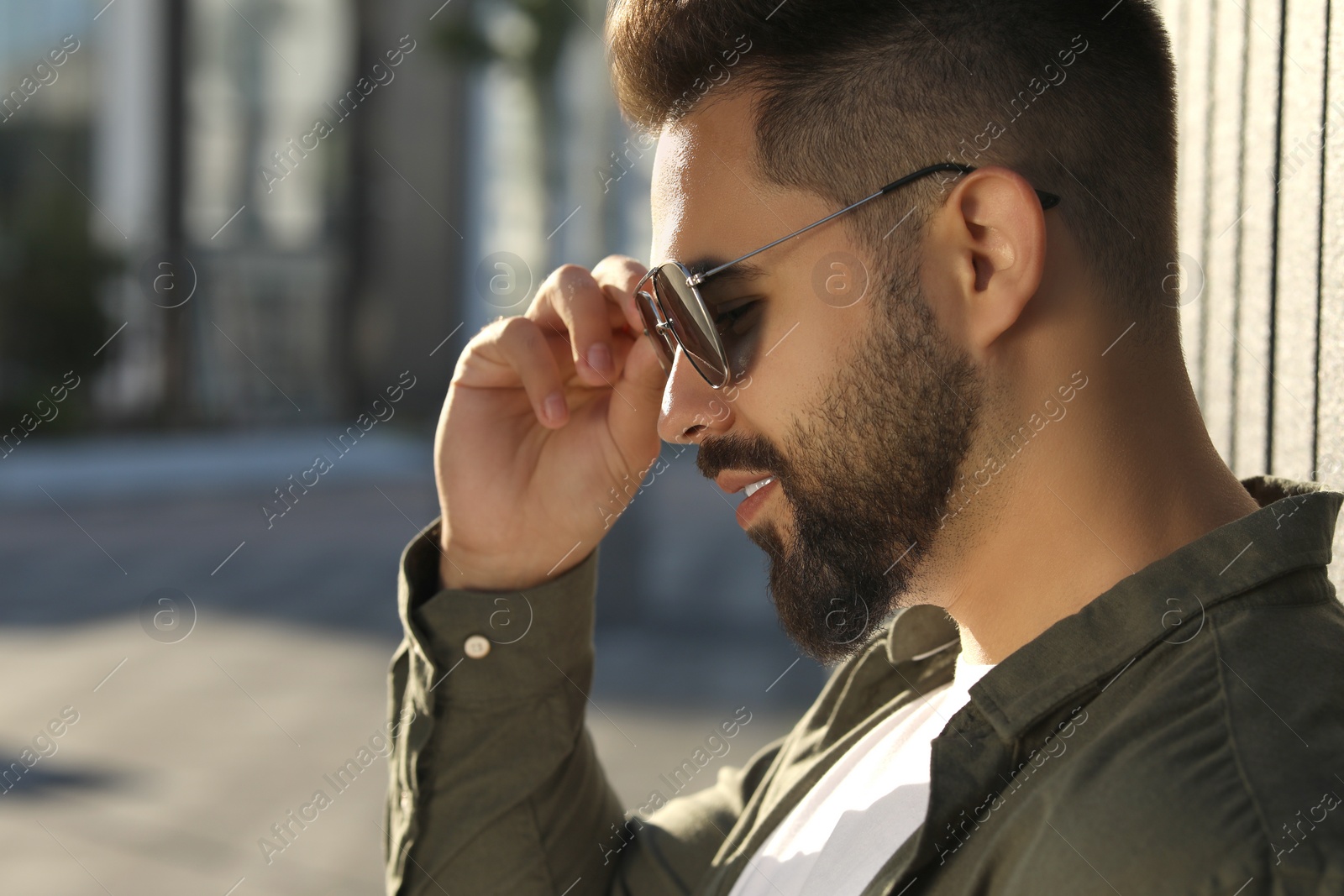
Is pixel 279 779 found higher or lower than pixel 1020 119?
higher

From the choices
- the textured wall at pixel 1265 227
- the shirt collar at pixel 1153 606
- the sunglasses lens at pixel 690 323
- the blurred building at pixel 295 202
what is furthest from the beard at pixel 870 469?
the blurred building at pixel 295 202

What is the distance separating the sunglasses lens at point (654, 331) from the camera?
5.94ft

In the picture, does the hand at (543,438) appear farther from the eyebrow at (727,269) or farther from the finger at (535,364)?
the eyebrow at (727,269)

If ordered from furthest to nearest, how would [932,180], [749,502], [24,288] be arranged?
1. [24,288]
2. [749,502]
3. [932,180]

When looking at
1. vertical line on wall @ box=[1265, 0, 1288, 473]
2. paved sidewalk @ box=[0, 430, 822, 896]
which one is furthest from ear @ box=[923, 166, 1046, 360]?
paved sidewalk @ box=[0, 430, 822, 896]

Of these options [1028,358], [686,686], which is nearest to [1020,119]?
[1028,358]

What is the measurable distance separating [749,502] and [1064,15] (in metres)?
0.76

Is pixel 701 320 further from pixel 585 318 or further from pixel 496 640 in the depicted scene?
pixel 496 640

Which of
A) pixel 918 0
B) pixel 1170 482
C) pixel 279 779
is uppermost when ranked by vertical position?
pixel 279 779

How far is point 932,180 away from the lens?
1.49m

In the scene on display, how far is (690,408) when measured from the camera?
5.62 feet

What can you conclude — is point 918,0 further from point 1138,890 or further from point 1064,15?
point 1138,890

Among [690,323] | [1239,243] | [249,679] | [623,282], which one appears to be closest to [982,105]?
[690,323]

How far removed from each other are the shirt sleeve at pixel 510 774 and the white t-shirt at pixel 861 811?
0.36m
